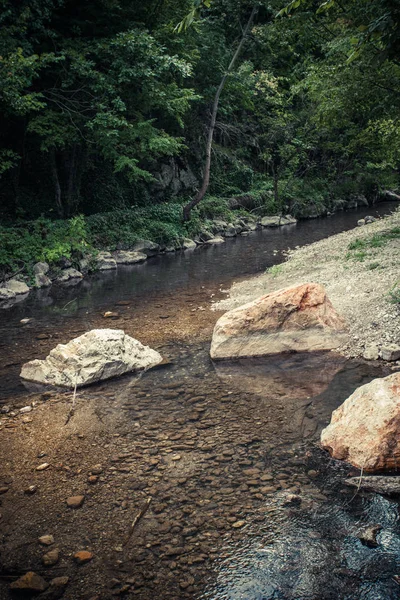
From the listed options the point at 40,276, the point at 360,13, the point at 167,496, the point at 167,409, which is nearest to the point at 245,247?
the point at 40,276

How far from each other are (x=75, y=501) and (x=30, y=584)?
38.6 inches

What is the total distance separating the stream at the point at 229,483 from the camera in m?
3.35

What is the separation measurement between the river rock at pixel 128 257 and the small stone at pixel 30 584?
15559 mm

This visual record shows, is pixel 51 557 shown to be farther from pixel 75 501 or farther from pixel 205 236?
pixel 205 236

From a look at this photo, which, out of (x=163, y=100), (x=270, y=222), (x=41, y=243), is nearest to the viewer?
(x=41, y=243)

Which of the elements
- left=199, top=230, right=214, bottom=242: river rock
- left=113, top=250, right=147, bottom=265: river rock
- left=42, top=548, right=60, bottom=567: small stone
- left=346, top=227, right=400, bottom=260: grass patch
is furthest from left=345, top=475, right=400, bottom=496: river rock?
left=199, top=230, right=214, bottom=242: river rock

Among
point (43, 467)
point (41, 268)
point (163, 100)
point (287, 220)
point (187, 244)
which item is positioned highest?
point (163, 100)

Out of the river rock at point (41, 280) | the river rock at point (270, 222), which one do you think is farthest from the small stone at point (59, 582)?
the river rock at point (270, 222)

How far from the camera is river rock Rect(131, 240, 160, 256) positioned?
19.6 metres

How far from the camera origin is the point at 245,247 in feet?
66.3

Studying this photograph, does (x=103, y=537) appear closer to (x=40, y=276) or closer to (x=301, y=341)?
(x=301, y=341)

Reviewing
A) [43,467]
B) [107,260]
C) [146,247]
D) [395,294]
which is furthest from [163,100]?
[43,467]

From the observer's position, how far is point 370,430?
176 inches

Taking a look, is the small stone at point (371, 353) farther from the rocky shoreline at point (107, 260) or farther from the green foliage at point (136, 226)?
the green foliage at point (136, 226)
